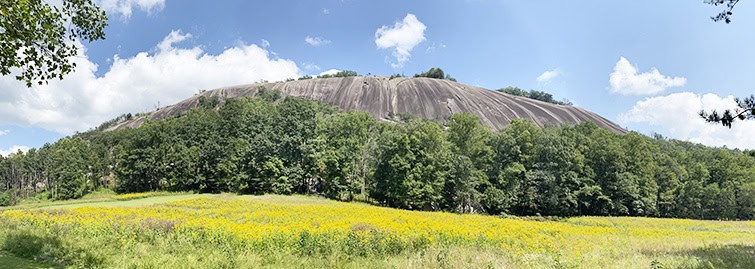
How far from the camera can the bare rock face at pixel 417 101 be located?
10756 cm

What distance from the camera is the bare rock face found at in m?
108

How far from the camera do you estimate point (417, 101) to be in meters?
114

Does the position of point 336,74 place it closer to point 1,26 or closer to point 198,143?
point 198,143

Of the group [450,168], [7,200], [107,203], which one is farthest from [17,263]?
[7,200]

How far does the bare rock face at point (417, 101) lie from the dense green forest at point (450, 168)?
41.4 meters

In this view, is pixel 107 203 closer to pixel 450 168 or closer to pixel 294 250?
pixel 294 250

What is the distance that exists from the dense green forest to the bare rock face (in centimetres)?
4138

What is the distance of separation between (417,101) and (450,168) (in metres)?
67.5

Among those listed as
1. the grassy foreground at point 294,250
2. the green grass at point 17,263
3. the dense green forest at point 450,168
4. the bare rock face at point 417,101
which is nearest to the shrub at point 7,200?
the dense green forest at point 450,168

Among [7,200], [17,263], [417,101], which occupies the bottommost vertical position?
[7,200]

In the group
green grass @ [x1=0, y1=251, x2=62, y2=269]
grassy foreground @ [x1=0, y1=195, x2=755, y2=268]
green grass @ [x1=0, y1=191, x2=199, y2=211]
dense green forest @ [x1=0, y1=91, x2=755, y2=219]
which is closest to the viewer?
green grass @ [x1=0, y1=251, x2=62, y2=269]

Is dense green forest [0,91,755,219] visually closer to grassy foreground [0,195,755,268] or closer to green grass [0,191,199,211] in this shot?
green grass [0,191,199,211]

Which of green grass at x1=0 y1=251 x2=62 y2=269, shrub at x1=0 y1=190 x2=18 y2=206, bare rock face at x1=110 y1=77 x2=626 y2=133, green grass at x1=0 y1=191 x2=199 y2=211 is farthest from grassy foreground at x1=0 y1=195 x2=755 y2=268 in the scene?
bare rock face at x1=110 y1=77 x2=626 y2=133

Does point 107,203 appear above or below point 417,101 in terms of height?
below
